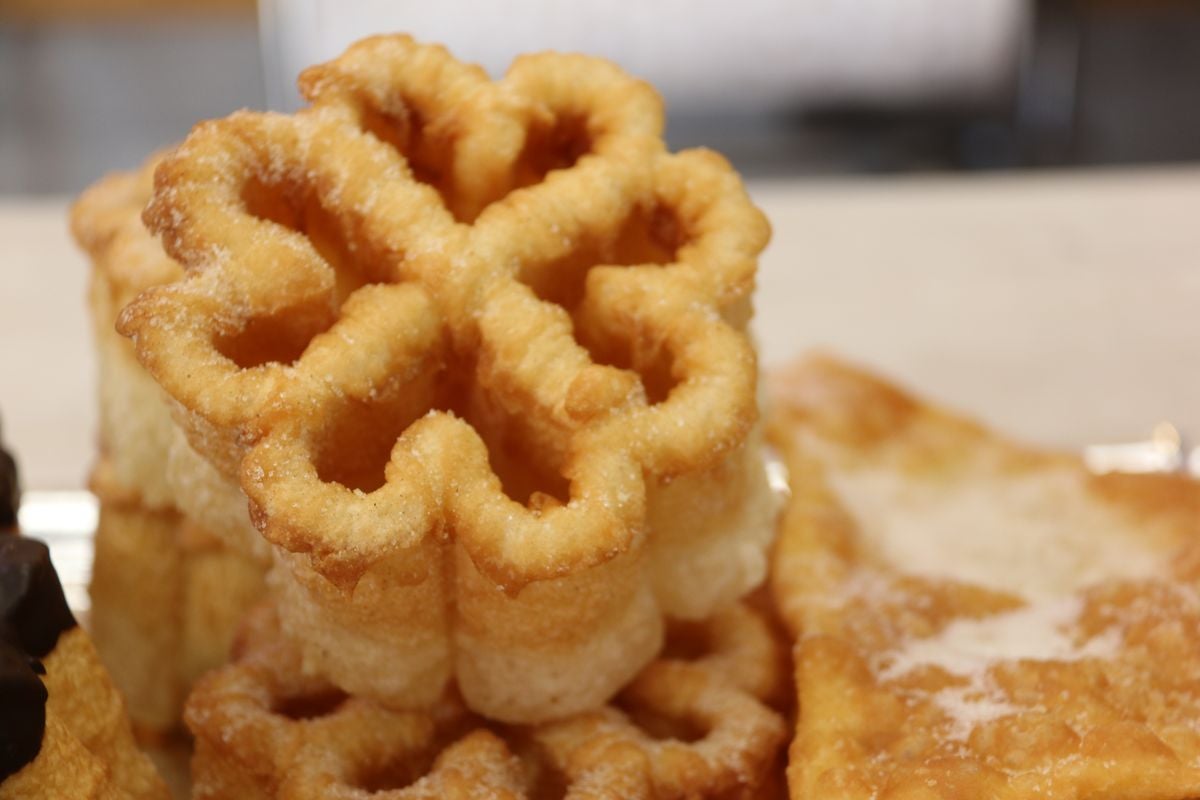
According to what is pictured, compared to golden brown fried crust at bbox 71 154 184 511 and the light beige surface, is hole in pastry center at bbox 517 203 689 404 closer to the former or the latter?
golden brown fried crust at bbox 71 154 184 511

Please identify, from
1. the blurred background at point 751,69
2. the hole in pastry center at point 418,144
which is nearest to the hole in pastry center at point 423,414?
the hole in pastry center at point 418,144

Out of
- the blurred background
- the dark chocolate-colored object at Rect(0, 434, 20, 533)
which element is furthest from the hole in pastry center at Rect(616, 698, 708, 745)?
the blurred background

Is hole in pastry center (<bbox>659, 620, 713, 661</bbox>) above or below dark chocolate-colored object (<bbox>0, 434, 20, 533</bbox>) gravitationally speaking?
below

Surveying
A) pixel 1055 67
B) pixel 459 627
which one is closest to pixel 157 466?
pixel 459 627

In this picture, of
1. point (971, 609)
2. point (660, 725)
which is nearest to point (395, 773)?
point (660, 725)

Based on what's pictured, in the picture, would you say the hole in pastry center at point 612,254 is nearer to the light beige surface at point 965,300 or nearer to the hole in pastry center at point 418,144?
the hole in pastry center at point 418,144
